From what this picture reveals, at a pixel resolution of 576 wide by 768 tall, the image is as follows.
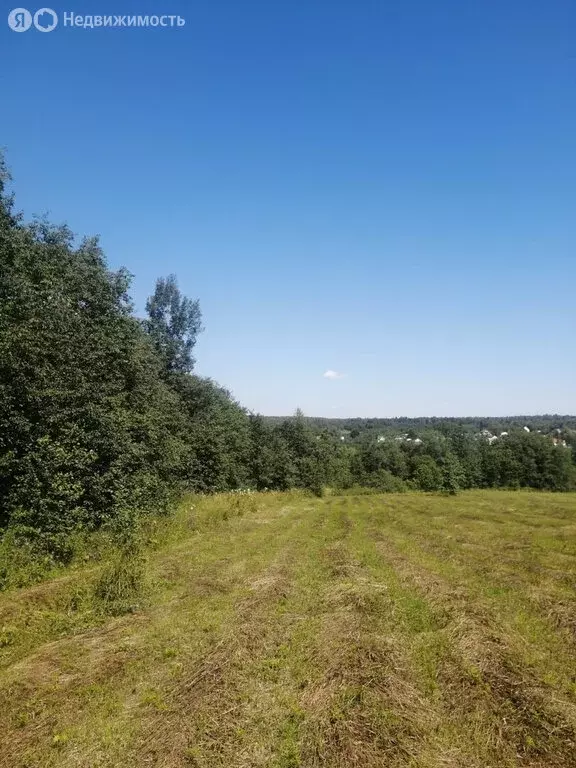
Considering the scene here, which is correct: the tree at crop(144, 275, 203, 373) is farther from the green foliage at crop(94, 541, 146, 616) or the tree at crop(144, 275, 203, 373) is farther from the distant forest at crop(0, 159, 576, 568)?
the green foliage at crop(94, 541, 146, 616)

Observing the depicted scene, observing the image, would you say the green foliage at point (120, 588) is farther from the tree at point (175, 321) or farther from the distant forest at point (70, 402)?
the tree at point (175, 321)

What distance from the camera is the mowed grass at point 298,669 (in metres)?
5.64

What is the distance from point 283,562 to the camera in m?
15.1

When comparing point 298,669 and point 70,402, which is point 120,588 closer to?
point 298,669

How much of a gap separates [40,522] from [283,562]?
7802 mm

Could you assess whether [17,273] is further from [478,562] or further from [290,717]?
[478,562]

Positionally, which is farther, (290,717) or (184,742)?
(290,717)

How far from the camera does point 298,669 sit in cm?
760

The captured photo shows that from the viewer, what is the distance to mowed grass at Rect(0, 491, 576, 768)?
18.5 feet

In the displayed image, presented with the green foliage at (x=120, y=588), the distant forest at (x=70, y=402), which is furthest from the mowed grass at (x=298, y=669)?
the distant forest at (x=70, y=402)

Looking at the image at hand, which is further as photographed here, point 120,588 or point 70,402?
point 70,402

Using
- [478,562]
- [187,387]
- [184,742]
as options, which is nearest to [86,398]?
[184,742]

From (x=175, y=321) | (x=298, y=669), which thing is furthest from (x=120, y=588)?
(x=175, y=321)

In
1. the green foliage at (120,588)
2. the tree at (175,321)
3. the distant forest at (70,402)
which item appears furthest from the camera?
the tree at (175,321)
